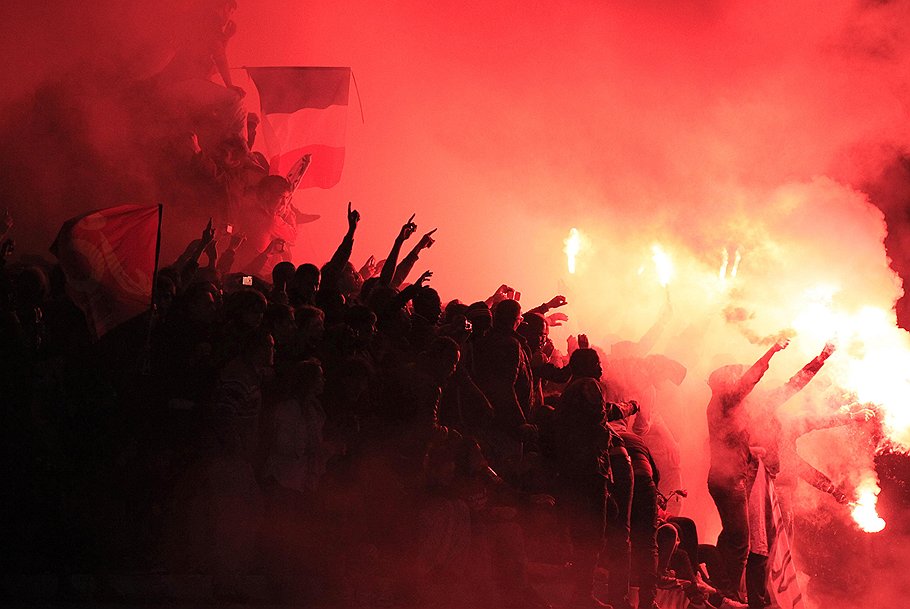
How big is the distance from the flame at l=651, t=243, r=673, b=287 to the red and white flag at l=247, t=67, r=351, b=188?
160 inches

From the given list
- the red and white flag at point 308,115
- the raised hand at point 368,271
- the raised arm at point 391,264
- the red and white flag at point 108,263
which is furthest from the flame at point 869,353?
the red and white flag at point 308,115

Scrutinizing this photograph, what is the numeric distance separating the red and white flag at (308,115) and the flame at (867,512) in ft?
23.8

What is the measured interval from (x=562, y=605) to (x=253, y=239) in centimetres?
683

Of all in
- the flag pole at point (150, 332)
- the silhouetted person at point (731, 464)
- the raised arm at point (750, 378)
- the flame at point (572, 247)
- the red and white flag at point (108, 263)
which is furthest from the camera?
the flame at point (572, 247)

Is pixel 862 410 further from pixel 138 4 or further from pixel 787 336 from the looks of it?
pixel 138 4

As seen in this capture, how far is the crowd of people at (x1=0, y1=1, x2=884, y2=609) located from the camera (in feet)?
18.3

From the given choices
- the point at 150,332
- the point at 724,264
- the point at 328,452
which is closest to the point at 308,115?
the point at 724,264

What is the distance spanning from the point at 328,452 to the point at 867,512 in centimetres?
608

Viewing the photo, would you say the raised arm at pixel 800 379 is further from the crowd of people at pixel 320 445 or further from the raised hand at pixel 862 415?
the crowd of people at pixel 320 445

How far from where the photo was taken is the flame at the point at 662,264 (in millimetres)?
13016

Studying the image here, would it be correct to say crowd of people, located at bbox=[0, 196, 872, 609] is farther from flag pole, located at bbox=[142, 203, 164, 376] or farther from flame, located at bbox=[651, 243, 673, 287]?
flame, located at bbox=[651, 243, 673, 287]

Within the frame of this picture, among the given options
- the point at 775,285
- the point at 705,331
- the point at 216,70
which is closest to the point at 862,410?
the point at 775,285

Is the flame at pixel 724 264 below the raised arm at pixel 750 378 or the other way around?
the other way around

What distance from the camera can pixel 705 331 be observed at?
1283cm
